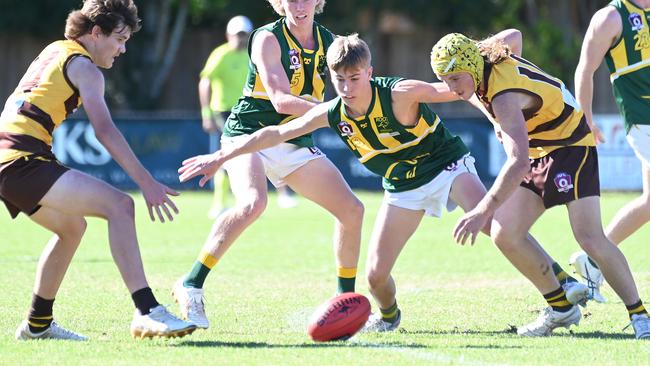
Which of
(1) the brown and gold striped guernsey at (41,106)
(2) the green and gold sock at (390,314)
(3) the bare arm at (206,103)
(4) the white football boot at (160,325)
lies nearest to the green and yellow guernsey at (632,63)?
(2) the green and gold sock at (390,314)

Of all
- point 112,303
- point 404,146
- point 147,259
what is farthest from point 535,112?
point 147,259

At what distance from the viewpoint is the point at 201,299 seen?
698cm

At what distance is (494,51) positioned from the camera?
629cm

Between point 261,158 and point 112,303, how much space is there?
156cm

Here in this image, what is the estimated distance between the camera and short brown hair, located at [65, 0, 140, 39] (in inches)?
245

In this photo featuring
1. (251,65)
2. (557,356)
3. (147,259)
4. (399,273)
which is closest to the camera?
(557,356)

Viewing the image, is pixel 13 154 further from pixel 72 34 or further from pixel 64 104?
pixel 72 34

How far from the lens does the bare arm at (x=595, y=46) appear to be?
7.36 m

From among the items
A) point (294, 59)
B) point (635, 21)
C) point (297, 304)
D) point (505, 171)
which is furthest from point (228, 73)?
point (505, 171)

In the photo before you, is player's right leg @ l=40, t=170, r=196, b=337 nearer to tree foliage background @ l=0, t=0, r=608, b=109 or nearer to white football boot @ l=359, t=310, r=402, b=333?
white football boot @ l=359, t=310, r=402, b=333

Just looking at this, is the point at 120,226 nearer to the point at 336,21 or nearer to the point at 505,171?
the point at 505,171

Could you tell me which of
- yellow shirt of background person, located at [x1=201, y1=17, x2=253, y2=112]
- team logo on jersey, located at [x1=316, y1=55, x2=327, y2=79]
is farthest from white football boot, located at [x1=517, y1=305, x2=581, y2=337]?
yellow shirt of background person, located at [x1=201, y1=17, x2=253, y2=112]

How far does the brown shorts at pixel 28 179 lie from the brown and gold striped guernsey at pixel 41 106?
48 mm

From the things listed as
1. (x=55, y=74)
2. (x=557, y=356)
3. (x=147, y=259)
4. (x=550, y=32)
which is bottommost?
(x=550, y=32)
